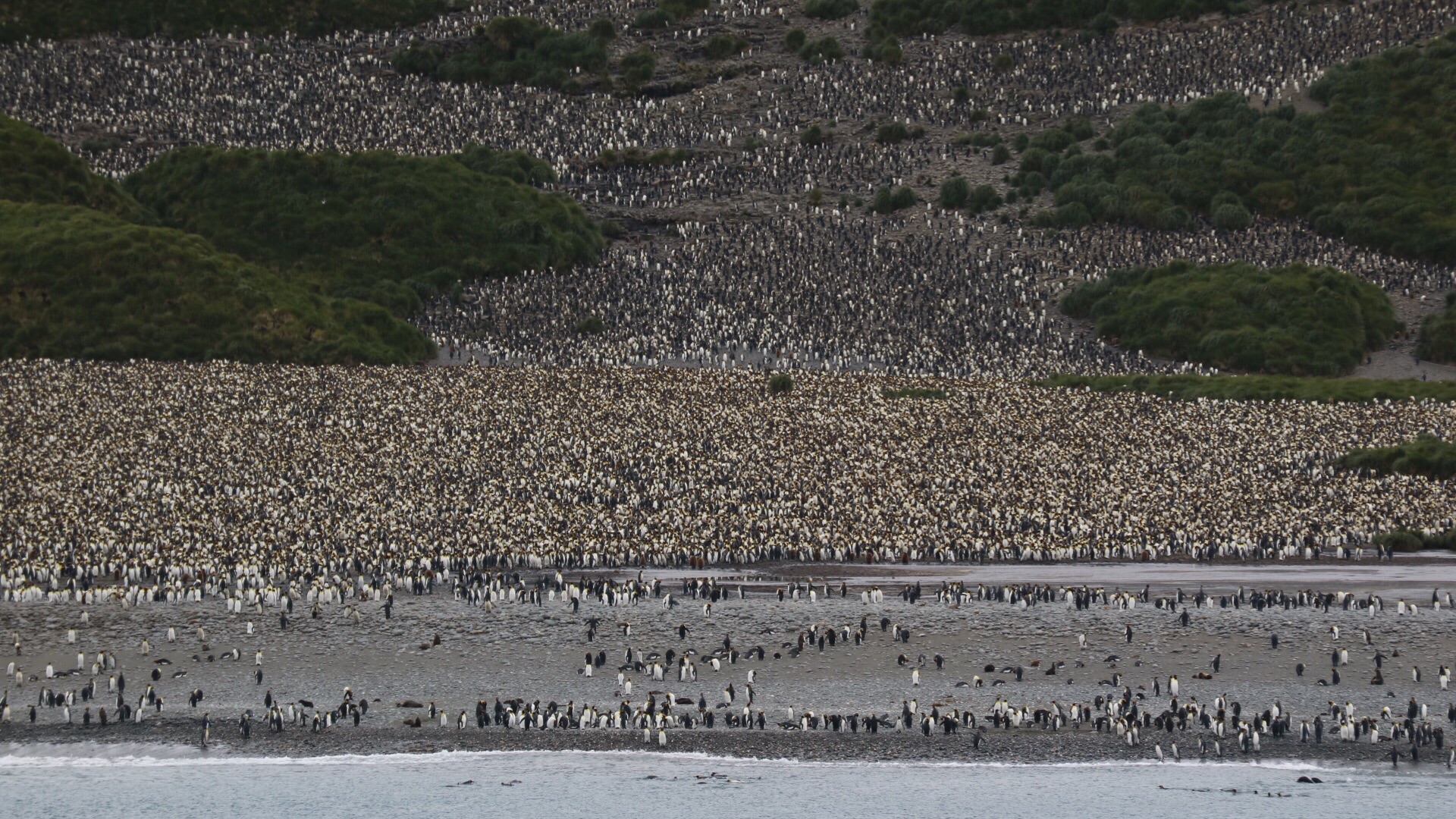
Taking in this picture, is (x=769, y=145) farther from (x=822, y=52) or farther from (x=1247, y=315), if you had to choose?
(x=1247, y=315)

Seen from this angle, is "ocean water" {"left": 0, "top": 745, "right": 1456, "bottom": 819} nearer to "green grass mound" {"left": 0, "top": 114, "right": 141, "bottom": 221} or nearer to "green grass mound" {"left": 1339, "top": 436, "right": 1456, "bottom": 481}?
"green grass mound" {"left": 1339, "top": 436, "right": 1456, "bottom": 481}

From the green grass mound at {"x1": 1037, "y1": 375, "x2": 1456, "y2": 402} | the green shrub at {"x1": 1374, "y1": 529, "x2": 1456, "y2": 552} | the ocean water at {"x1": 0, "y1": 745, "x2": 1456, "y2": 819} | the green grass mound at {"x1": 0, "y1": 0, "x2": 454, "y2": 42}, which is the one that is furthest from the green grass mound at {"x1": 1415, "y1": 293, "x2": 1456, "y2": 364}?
the green grass mound at {"x1": 0, "y1": 0, "x2": 454, "y2": 42}

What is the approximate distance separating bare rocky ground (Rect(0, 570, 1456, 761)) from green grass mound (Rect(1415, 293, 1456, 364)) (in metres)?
41.4

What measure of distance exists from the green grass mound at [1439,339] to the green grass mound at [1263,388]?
8.34 m

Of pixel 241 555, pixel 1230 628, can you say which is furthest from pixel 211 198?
pixel 1230 628

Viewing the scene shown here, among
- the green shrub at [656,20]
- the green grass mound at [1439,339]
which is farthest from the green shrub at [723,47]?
the green grass mound at [1439,339]

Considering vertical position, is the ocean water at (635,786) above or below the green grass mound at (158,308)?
below

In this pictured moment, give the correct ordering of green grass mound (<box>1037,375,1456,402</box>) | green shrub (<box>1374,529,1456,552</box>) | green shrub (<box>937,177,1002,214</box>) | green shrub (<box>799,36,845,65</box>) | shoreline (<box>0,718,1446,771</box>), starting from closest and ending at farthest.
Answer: shoreline (<box>0,718,1446,771</box>)
green shrub (<box>1374,529,1456,552</box>)
green grass mound (<box>1037,375,1456,402</box>)
green shrub (<box>937,177,1002,214</box>)
green shrub (<box>799,36,845,65</box>)

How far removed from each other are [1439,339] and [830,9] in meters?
65.1

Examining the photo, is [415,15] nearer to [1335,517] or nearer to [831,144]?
[831,144]

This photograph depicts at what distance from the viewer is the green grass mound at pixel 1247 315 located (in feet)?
243

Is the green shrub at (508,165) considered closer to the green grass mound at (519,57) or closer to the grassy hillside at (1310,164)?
the green grass mound at (519,57)

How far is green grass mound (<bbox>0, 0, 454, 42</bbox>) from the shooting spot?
133 meters

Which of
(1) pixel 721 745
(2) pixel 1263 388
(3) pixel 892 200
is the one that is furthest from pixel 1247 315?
(1) pixel 721 745
